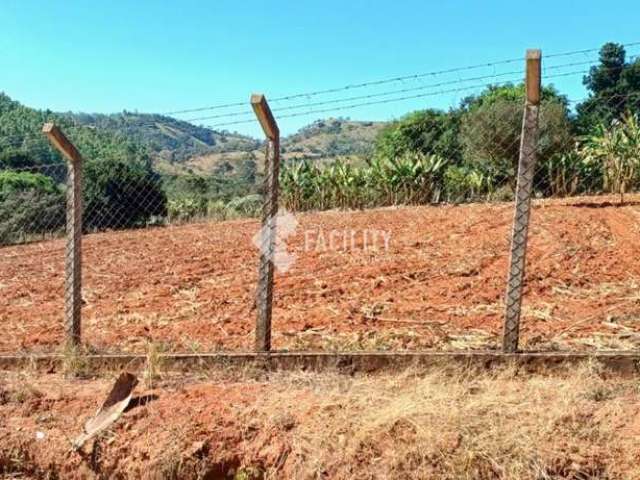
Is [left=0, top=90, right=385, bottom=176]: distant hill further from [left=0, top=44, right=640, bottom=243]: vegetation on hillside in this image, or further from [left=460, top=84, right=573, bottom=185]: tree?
[left=460, top=84, right=573, bottom=185]: tree

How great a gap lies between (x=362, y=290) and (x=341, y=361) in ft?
8.31

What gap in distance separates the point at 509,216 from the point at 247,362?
8.54 metres

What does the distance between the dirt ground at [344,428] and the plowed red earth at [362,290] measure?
0.76m

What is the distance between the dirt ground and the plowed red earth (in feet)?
2.50

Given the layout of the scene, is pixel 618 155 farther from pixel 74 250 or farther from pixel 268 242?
pixel 74 250

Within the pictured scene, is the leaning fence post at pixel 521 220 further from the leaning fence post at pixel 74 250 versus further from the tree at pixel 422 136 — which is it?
the tree at pixel 422 136

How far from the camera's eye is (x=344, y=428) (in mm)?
2891

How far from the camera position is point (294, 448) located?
114 inches

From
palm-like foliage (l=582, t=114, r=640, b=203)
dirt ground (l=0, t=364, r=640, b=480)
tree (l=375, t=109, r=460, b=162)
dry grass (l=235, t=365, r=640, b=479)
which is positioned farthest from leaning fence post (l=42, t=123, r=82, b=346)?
tree (l=375, t=109, r=460, b=162)

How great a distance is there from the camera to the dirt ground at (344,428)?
8.79 ft

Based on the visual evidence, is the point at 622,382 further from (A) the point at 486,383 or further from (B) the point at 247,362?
(B) the point at 247,362

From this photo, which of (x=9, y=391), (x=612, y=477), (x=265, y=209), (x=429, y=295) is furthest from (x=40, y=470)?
(x=429, y=295)

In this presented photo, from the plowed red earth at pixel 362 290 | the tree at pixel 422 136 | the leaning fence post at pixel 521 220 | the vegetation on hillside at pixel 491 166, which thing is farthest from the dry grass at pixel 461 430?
the tree at pixel 422 136

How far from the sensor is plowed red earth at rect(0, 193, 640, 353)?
14.6 ft
